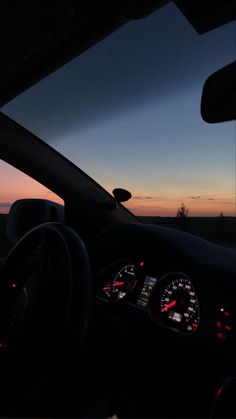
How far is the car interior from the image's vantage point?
129cm

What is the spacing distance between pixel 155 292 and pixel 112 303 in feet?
0.91

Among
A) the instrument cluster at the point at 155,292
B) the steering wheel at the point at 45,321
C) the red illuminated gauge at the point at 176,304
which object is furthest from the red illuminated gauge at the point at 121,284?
the steering wheel at the point at 45,321

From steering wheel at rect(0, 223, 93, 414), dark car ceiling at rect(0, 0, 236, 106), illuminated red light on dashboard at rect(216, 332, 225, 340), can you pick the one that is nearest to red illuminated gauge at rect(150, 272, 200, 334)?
illuminated red light on dashboard at rect(216, 332, 225, 340)

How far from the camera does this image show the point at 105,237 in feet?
8.51

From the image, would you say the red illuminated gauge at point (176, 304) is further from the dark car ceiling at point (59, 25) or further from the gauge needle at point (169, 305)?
the dark car ceiling at point (59, 25)

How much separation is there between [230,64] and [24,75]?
2017 mm

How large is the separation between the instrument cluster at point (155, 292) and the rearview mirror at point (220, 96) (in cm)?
78

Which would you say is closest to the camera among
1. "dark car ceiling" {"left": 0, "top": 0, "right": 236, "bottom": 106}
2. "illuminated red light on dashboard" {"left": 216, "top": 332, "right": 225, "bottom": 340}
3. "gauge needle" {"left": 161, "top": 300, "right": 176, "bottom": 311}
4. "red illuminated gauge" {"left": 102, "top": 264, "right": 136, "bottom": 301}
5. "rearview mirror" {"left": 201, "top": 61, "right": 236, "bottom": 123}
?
"rearview mirror" {"left": 201, "top": 61, "right": 236, "bottom": 123}

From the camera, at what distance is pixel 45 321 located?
138 cm

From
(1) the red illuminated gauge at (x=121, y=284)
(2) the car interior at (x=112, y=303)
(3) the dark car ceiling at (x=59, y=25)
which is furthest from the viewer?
(1) the red illuminated gauge at (x=121, y=284)

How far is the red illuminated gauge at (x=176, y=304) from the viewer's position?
5.86ft

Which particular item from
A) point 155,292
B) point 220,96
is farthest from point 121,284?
point 220,96

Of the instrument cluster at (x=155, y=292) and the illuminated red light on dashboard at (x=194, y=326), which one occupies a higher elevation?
the instrument cluster at (x=155, y=292)

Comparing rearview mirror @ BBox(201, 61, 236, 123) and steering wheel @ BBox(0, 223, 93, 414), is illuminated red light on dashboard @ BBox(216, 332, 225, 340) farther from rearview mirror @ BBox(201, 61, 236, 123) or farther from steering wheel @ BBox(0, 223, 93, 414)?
rearview mirror @ BBox(201, 61, 236, 123)
